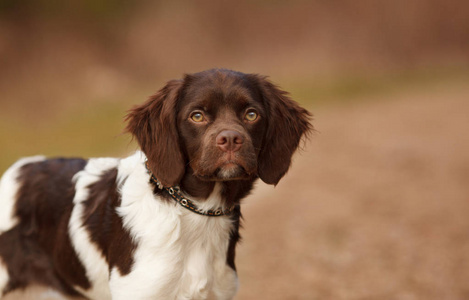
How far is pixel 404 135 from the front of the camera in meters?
12.3

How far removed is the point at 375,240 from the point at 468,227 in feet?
4.13

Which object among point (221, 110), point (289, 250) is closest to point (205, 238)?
point (221, 110)

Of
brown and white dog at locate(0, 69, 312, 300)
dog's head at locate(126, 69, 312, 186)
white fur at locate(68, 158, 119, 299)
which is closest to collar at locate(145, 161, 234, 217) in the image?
brown and white dog at locate(0, 69, 312, 300)

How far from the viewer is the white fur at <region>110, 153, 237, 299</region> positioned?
9.69 ft

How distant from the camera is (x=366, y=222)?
7.09 m

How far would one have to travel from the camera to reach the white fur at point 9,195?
134 inches

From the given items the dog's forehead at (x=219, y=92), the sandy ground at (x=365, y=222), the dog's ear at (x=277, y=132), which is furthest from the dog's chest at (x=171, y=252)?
the sandy ground at (x=365, y=222)

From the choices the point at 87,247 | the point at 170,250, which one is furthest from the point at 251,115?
the point at 87,247

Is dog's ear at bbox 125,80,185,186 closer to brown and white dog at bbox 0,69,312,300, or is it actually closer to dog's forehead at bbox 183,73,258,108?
brown and white dog at bbox 0,69,312,300

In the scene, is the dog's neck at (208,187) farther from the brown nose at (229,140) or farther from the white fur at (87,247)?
the white fur at (87,247)

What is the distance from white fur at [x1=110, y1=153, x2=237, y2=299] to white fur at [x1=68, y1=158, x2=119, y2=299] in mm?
228

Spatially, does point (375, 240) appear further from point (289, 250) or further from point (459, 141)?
point (459, 141)

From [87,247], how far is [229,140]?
112 cm

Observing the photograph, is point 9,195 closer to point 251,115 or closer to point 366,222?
point 251,115
